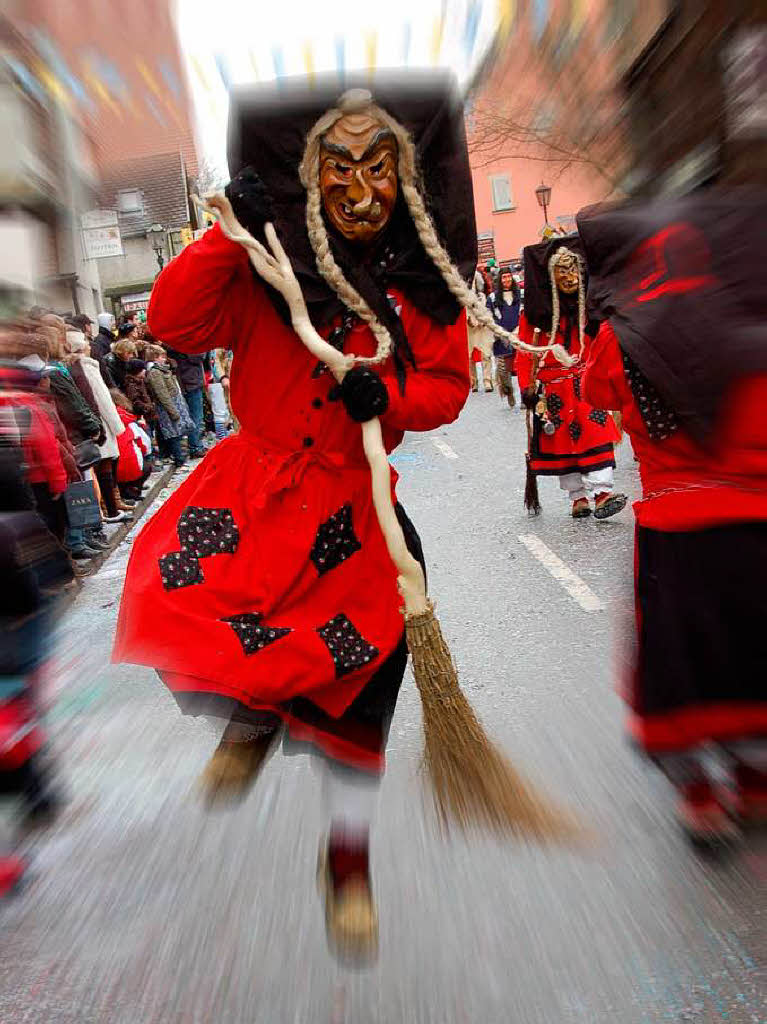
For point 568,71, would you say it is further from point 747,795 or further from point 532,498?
point 532,498

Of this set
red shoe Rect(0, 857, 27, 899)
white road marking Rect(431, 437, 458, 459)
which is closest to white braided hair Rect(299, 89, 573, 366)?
red shoe Rect(0, 857, 27, 899)

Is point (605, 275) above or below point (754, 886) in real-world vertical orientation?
above

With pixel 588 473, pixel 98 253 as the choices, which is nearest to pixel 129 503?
pixel 588 473

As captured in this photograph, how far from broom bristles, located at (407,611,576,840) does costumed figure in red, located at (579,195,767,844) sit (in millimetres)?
347

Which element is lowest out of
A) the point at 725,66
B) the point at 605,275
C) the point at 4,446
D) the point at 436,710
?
the point at 436,710

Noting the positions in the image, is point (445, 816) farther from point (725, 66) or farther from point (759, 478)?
point (725, 66)

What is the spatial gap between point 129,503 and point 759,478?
845cm

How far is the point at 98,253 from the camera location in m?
3.82

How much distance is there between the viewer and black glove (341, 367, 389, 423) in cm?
245

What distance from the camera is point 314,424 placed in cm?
261

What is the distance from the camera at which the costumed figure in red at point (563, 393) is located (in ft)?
21.6

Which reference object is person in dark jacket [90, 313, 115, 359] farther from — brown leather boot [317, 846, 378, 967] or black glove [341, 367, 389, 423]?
brown leather boot [317, 846, 378, 967]

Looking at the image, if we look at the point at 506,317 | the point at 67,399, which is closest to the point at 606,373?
the point at 67,399

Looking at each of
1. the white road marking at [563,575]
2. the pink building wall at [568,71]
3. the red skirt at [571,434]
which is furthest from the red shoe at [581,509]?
the pink building wall at [568,71]
